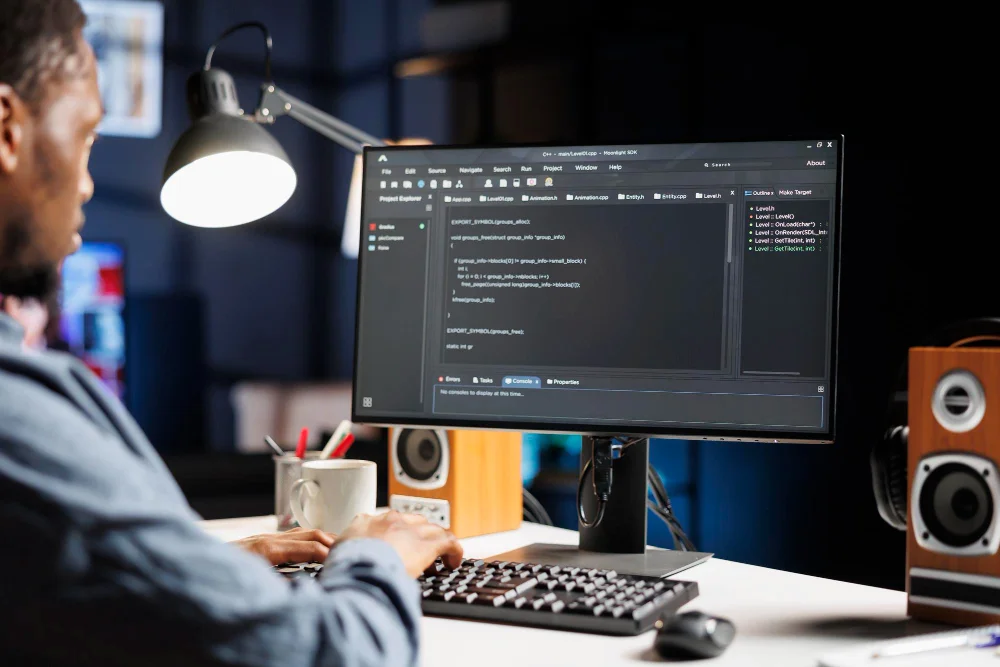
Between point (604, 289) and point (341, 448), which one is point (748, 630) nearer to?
point (604, 289)

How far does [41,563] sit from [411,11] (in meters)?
5.65

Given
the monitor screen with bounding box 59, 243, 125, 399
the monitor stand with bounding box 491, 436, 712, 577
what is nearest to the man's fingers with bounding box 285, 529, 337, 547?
the monitor stand with bounding box 491, 436, 712, 577

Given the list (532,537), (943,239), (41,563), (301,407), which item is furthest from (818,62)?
(41,563)

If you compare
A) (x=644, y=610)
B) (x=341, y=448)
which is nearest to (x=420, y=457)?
(x=341, y=448)

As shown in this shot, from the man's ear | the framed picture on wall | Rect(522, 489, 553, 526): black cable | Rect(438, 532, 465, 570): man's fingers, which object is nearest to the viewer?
the man's ear

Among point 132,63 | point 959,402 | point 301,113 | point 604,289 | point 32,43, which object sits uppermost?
point 132,63

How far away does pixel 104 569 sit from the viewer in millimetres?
557

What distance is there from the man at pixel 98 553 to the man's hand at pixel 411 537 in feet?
0.76

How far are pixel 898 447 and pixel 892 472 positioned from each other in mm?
26

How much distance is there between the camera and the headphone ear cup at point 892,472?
1.02 metres

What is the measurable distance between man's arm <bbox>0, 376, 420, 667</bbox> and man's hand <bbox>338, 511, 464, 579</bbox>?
0.31 metres

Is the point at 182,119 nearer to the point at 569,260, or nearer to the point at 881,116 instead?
the point at 881,116

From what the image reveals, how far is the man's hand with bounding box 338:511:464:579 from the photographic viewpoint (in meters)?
0.94

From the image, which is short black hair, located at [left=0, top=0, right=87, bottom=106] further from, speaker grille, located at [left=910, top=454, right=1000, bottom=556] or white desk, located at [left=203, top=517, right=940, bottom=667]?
speaker grille, located at [left=910, top=454, right=1000, bottom=556]
